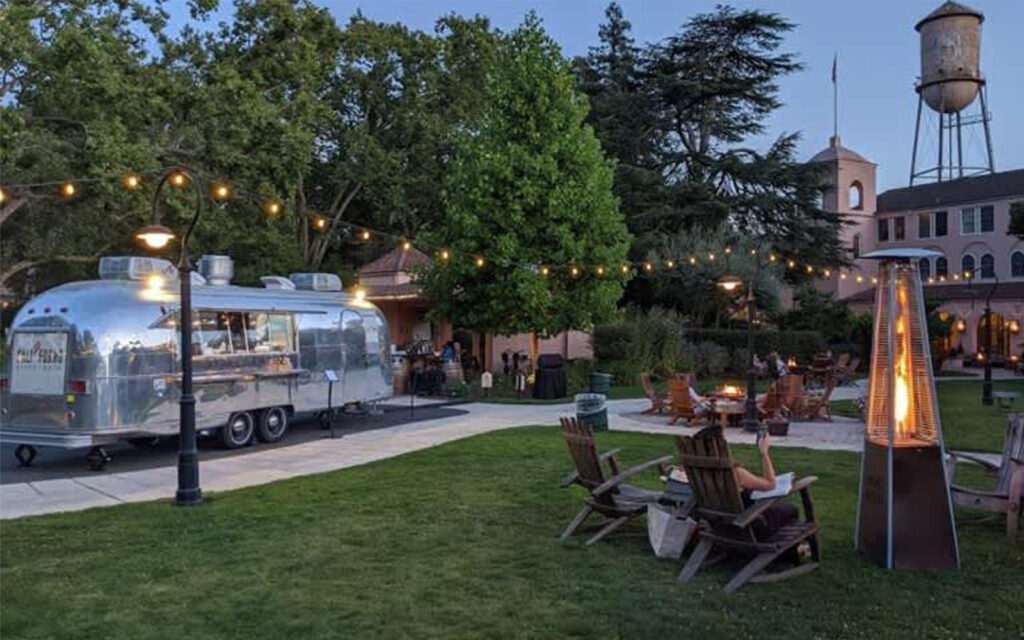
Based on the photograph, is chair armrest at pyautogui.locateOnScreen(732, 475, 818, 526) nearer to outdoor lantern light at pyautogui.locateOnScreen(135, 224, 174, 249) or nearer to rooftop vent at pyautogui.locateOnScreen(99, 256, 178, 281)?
outdoor lantern light at pyautogui.locateOnScreen(135, 224, 174, 249)

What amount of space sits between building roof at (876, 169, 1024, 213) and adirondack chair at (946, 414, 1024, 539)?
40.4m

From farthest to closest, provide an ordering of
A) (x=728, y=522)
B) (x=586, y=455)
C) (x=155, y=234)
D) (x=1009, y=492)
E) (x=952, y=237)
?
(x=952, y=237), (x=155, y=234), (x=586, y=455), (x=1009, y=492), (x=728, y=522)

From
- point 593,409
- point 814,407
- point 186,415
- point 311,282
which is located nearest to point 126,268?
point 311,282

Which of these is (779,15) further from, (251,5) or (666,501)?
(666,501)

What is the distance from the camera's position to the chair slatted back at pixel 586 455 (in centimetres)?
716

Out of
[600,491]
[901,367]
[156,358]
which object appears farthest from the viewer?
[156,358]

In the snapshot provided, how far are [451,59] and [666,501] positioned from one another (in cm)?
3316

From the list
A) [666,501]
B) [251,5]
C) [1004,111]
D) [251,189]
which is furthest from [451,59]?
A: [1004,111]

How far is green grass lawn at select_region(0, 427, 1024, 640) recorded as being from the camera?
198 inches

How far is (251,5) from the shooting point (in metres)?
29.1

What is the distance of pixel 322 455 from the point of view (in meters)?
12.6

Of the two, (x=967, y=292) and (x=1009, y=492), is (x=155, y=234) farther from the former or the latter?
(x=967, y=292)

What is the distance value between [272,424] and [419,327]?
14.5 m

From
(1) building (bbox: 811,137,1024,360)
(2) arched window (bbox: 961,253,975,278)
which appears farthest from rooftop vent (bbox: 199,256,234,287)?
(2) arched window (bbox: 961,253,975,278)
